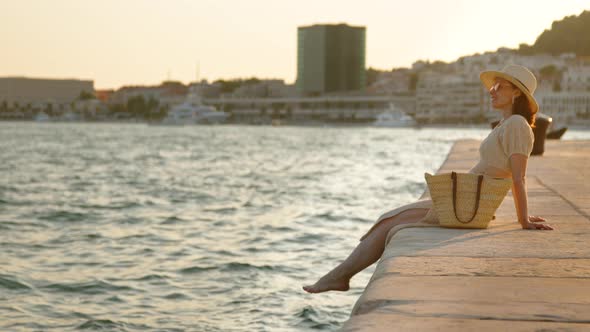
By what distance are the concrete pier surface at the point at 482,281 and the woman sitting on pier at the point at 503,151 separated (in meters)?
0.24

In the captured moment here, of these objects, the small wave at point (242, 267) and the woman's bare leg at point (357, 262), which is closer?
the woman's bare leg at point (357, 262)

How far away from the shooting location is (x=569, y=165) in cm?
Answer: 1597

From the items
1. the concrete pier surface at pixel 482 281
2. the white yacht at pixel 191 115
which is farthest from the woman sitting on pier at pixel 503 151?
the white yacht at pixel 191 115

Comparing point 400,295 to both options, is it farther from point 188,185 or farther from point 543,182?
point 188,185

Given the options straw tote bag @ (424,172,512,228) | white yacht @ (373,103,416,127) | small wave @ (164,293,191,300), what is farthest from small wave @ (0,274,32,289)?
white yacht @ (373,103,416,127)

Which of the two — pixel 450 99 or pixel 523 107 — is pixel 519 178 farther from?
pixel 450 99

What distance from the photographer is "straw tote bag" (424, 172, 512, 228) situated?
6.27 meters

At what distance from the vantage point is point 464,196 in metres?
6.31

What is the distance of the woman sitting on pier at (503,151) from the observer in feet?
20.5

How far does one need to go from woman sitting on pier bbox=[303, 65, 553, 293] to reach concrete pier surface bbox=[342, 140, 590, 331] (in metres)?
0.24

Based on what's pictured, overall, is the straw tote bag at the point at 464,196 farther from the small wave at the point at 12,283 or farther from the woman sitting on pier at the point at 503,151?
the small wave at the point at 12,283

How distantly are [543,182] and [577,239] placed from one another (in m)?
5.71

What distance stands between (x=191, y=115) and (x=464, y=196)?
170m

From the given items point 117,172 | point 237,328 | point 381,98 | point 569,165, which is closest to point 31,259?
point 237,328
